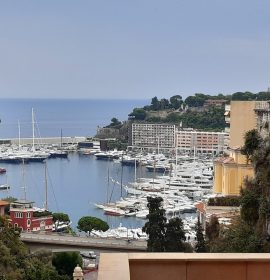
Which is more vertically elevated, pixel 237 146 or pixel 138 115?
pixel 138 115

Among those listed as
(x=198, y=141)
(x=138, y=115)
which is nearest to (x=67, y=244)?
(x=198, y=141)

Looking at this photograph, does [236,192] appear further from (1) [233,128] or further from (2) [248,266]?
(2) [248,266]

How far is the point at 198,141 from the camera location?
64.7 meters

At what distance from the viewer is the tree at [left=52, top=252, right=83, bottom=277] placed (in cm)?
1847

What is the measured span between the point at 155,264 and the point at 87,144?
7539cm

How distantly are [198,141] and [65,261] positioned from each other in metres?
46.5

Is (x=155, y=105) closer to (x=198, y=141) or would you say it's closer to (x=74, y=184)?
(x=198, y=141)

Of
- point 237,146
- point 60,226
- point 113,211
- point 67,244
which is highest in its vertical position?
point 237,146

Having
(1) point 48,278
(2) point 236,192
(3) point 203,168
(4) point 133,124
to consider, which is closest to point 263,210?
(1) point 48,278

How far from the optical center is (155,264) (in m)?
1.96

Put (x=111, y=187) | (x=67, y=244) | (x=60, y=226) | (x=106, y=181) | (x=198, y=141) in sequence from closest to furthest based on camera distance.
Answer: (x=67, y=244), (x=60, y=226), (x=111, y=187), (x=106, y=181), (x=198, y=141)

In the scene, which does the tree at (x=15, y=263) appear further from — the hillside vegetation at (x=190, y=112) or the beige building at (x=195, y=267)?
the hillside vegetation at (x=190, y=112)

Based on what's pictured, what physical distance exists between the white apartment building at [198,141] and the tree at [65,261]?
140 feet

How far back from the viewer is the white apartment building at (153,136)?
69625mm
